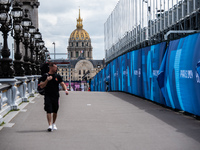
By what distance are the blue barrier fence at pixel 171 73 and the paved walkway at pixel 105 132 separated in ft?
2.33

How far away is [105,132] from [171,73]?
4866 mm

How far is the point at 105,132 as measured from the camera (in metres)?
8.38

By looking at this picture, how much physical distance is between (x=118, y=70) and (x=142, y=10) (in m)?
7.53

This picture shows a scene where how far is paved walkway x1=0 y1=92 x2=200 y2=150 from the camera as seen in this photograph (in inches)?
271

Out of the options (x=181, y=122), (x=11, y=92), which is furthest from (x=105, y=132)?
(x=11, y=92)

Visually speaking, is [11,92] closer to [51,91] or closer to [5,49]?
[5,49]

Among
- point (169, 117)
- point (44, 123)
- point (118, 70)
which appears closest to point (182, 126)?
point (169, 117)

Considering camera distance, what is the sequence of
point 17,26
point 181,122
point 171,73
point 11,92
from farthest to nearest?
1. point 17,26
2. point 11,92
3. point 171,73
4. point 181,122

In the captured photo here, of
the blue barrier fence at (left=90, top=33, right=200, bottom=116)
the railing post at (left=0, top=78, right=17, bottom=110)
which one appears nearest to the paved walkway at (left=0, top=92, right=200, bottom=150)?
the blue barrier fence at (left=90, top=33, right=200, bottom=116)

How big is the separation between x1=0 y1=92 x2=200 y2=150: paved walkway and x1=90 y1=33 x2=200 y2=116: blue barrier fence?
0.71 meters

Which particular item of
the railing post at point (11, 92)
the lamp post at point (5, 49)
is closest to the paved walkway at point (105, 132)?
the railing post at point (11, 92)

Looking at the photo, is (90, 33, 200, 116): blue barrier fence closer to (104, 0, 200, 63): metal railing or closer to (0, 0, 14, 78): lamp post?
(104, 0, 200, 63): metal railing

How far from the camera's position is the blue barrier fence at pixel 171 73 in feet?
34.2

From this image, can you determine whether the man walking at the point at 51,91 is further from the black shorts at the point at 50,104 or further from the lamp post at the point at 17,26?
the lamp post at the point at 17,26
